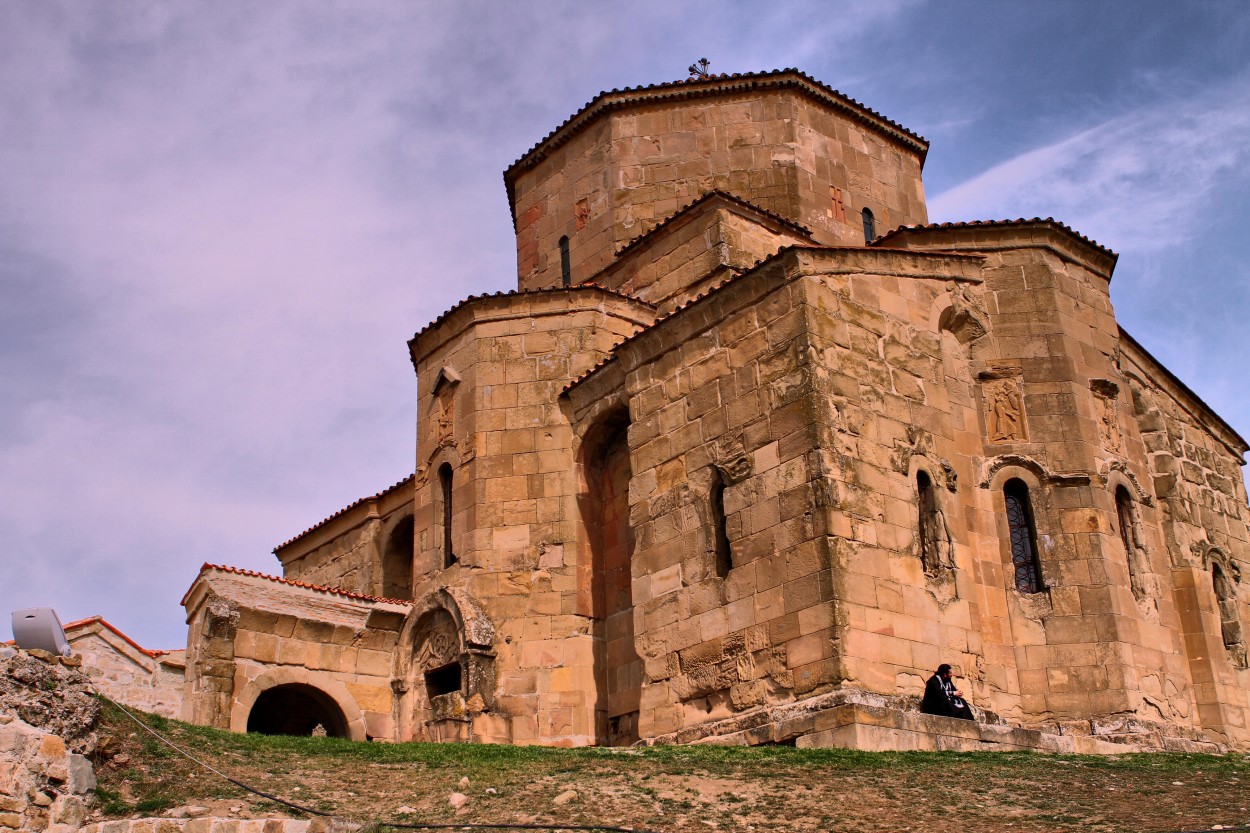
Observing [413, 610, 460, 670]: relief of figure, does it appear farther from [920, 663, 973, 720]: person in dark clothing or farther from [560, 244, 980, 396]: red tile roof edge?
[920, 663, 973, 720]: person in dark clothing

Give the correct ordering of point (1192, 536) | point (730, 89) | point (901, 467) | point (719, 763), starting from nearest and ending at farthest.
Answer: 1. point (719, 763)
2. point (901, 467)
3. point (1192, 536)
4. point (730, 89)

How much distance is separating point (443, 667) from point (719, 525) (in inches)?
178

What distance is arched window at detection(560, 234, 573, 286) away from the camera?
2230 centimetres

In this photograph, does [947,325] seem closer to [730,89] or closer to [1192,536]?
[1192,536]

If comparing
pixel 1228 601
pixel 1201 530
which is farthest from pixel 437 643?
pixel 1228 601

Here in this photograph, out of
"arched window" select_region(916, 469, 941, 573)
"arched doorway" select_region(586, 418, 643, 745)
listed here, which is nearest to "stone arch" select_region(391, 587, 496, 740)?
"arched doorway" select_region(586, 418, 643, 745)

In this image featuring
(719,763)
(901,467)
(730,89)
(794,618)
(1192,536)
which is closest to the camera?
(719,763)

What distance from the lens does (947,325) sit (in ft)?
53.4

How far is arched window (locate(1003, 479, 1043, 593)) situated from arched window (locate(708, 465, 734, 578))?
11.0ft

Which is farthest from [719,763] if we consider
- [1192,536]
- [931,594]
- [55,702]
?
[1192,536]

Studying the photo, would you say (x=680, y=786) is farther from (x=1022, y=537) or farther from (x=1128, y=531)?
(x=1128, y=531)

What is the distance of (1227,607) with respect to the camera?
17234mm

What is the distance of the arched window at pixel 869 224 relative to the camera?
2145 centimetres

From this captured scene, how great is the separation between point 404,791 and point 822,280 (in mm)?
7311
